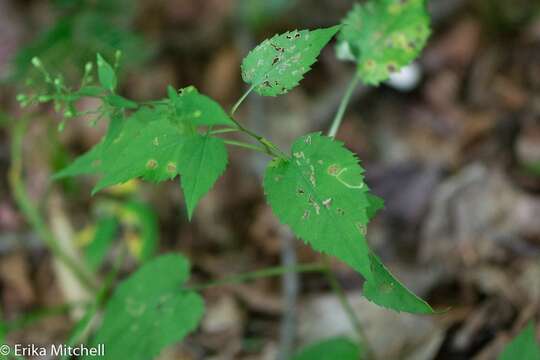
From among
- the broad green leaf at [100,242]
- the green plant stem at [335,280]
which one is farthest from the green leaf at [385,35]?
the broad green leaf at [100,242]

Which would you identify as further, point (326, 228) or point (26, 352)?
point (26, 352)

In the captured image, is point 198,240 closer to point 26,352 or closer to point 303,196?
point 26,352

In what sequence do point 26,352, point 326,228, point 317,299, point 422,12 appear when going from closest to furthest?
1. point 326,228
2. point 422,12
3. point 26,352
4. point 317,299

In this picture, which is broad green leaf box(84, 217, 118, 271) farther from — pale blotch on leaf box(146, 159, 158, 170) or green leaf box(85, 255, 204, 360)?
pale blotch on leaf box(146, 159, 158, 170)

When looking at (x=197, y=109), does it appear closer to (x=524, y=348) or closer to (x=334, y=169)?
(x=334, y=169)

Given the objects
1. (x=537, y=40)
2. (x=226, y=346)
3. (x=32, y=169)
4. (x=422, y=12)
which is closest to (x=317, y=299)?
(x=226, y=346)

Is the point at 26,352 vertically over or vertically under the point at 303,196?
under

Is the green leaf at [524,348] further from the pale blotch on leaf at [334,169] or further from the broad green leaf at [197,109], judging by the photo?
the broad green leaf at [197,109]

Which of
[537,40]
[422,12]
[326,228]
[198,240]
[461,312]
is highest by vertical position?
[537,40]
